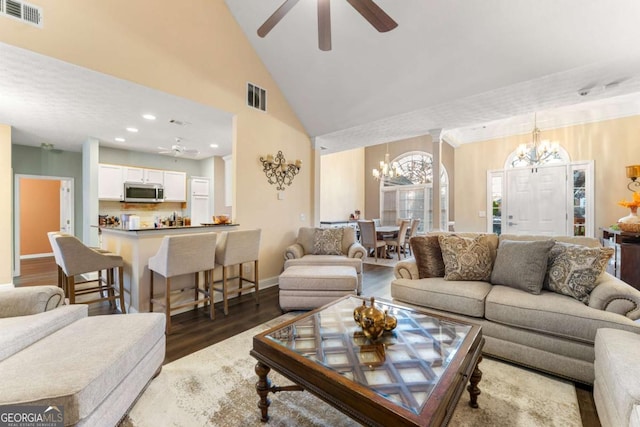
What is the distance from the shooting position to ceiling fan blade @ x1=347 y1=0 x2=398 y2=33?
6.59 feet

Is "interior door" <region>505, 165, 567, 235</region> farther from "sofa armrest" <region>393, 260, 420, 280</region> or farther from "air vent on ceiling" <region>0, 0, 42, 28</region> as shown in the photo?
"air vent on ceiling" <region>0, 0, 42, 28</region>

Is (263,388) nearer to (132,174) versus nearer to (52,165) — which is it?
(132,174)

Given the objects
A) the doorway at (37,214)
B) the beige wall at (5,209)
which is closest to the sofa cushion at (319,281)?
the beige wall at (5,209)

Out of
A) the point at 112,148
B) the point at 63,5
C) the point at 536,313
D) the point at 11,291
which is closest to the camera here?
the point at 11,291

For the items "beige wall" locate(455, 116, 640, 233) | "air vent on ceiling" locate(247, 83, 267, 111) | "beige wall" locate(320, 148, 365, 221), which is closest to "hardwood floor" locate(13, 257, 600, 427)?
"air vent on ceiling" locate(247, 83, 267, 111)

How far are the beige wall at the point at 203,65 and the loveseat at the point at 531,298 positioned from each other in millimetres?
2414

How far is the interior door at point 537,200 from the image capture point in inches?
223

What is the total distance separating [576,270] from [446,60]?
8.43 feet

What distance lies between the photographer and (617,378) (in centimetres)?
122

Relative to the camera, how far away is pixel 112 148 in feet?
18.7

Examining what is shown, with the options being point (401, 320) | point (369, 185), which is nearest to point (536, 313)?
point (401, 320)

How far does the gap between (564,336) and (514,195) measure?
5.25 m

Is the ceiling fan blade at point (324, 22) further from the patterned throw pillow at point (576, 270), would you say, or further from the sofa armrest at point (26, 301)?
the sofa armrest at point (26, 301)

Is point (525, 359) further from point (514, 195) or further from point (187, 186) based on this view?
point (187, 186)
